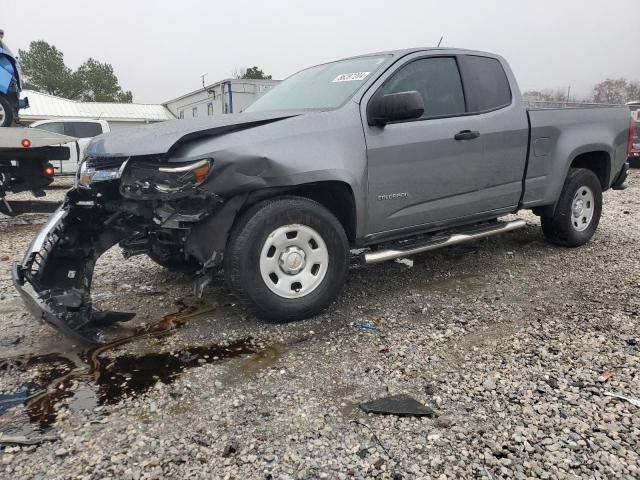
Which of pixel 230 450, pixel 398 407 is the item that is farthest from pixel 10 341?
pixel 398 407

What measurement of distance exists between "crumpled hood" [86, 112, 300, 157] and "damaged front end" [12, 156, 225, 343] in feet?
0.24

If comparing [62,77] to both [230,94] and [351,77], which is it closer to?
[230,94]

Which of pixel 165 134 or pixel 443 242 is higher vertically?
pixel 165 134

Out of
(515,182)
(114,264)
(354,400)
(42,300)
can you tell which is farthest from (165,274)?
(515,182)

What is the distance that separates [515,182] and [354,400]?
3021 millimetres

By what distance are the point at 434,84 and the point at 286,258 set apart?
2.04 m

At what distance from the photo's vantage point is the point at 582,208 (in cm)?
555

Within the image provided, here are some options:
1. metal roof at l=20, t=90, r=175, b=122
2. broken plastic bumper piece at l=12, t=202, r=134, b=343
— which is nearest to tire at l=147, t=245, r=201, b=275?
broken plastic bumper piece at l=12, t=202, r=134, b=343

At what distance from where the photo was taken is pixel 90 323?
3.28 metres

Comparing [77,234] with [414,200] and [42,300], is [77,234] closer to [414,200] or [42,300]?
[42,300]

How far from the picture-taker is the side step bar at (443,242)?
3.79 m

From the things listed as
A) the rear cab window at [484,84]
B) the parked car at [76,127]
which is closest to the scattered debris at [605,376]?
the rear cab window at [484,84]

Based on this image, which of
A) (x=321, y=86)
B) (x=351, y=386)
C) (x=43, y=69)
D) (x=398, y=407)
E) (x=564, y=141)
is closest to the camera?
(x=398, y=407)

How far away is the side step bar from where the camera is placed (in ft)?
12.4
